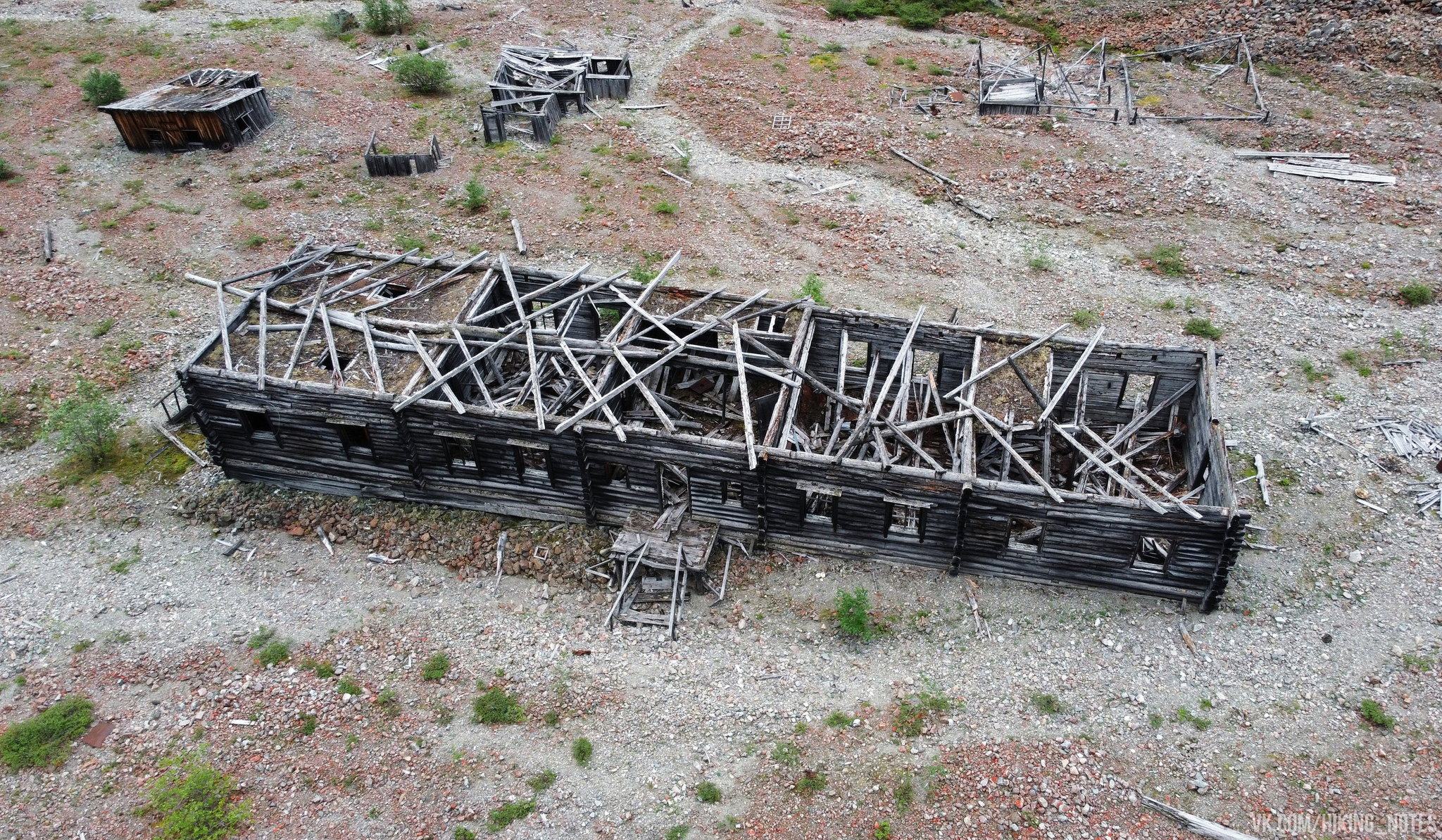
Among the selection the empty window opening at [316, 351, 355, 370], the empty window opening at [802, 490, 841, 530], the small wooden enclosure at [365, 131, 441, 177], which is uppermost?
the small wooden enclosure at [365, 131, 441, 177]

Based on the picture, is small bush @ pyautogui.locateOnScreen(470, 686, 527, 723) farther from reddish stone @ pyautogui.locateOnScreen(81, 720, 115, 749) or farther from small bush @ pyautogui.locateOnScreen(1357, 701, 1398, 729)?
small bush @ pyautogui.locateOnScreen(1357, 701, 1398, 729)

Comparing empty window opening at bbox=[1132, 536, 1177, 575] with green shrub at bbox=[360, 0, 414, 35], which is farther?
green shrub at bbox=[360, 0, 414, 35]

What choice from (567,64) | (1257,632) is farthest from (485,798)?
(567,64)

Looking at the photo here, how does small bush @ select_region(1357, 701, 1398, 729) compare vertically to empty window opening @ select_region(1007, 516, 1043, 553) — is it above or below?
below

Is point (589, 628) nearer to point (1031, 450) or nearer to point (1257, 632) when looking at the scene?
point (1031, 450)

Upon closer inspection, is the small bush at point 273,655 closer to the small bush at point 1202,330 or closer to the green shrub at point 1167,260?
the small bush at point 1202,330

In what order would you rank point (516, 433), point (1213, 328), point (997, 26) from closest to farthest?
point (516, 433), point (1213, 328), point (997, 26)

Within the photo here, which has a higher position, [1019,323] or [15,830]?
[1019,323]

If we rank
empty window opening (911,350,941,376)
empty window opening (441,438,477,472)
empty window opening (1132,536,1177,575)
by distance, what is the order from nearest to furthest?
empty window opening (1132,536,1177,575) → empty window opening (441,438,477,472) → empty window opening (911,350,941,376)

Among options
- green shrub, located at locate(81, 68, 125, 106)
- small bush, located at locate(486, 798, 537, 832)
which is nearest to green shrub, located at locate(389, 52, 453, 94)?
green shrub, located at locate(81, 68, 125, 106)
